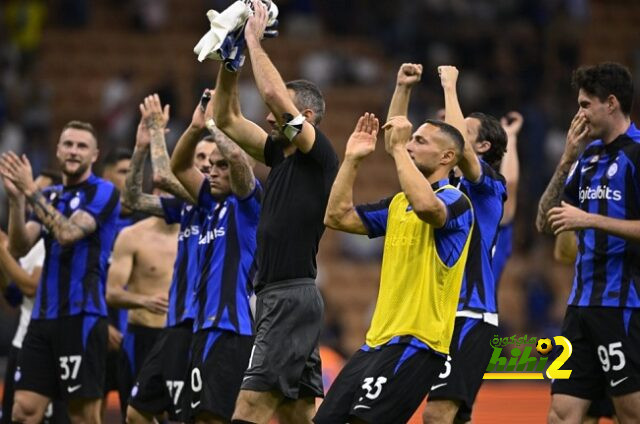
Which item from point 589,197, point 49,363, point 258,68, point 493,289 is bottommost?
point 49,363

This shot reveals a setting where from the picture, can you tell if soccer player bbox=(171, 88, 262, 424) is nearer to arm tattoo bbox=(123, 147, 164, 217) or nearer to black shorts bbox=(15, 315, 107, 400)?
arm tattoo bbox=(123, 147, 164, 217)

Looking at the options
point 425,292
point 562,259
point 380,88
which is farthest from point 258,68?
point 380,88

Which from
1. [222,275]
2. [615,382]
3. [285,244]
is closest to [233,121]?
[285,244]

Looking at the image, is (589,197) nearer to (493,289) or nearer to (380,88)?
(493,289)

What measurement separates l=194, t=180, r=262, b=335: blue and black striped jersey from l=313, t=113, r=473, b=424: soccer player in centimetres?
140

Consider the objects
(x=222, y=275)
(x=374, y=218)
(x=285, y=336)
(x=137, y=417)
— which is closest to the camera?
(x=374, y=218)

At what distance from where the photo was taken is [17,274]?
9648 mm

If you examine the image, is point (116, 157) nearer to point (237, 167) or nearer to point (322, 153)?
point (237, 167)

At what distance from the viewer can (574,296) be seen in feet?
25.0

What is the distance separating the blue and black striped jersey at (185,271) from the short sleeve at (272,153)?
1.27 metres

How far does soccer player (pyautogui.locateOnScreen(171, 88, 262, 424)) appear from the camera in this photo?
795cm

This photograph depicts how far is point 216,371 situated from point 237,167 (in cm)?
125

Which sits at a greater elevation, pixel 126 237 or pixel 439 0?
pixel 439 0

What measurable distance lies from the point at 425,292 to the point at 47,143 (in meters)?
12.7
